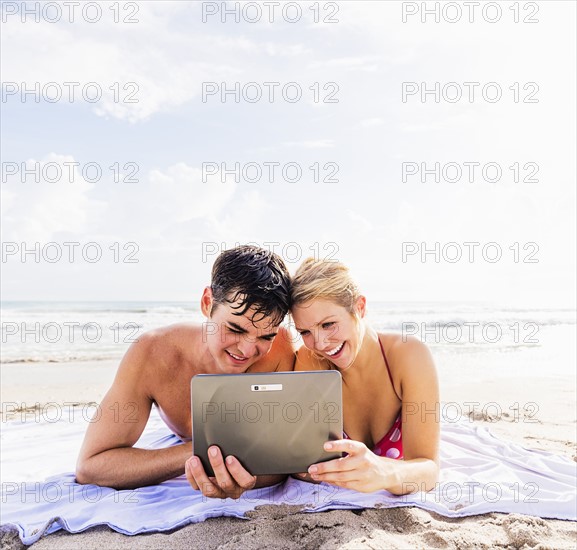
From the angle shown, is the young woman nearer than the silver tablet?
No

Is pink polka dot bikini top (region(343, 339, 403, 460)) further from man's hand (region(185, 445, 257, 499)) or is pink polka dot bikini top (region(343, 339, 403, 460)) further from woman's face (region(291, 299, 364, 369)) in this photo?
man's hand (region(185, 445, 257, 499))

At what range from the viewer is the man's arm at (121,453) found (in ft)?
10.4

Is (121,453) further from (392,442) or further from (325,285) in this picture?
(392,442)

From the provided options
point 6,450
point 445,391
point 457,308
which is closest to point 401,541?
point 6,450

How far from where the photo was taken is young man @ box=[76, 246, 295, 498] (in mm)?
3055

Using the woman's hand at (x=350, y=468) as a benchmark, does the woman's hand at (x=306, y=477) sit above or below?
below

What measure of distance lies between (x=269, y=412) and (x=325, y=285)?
2.52ft

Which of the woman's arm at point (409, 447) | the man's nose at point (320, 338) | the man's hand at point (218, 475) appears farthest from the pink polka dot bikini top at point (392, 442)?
the man's hand at point (218, 475)

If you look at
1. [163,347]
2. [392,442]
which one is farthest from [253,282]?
[392,442]

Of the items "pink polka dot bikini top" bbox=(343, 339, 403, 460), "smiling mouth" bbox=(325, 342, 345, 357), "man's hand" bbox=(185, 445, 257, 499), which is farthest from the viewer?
"pink polka dot bikini top" bbox=(343, 339, 403, 460)

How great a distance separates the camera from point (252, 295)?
3.02m

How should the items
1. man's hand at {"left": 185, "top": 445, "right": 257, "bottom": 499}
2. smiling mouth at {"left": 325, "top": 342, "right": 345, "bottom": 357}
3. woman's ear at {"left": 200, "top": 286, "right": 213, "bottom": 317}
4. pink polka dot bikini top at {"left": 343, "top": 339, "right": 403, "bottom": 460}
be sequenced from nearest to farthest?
man's hand at {"left": 185, "top": 445, "right": 257, "bottom": 499} → smiling mouth at {"left": 325, "top": 342, "right": 345, "bottom": 357} → woman's ear at {"left": 200, "top": 286, "right": 213, "bottom": 317} → pink polka dot bikini top at {"left": 343, "top": 339, "right": 403, "bottom": 460}

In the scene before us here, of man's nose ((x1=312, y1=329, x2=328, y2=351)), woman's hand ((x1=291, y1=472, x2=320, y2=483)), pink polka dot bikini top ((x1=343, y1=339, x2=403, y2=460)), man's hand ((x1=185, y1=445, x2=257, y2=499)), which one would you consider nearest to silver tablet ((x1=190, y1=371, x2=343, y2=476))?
man's hand ((x1=185, y1=445, x2=257, y2=499))

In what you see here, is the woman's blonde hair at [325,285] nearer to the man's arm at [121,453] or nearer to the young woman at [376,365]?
the young woman at [376,365]
